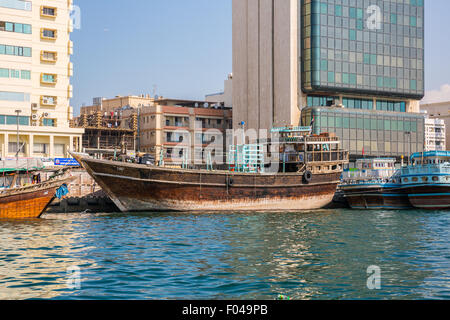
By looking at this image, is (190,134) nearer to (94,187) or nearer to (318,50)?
(318,50)

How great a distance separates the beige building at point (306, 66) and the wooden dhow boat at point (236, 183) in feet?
71.3

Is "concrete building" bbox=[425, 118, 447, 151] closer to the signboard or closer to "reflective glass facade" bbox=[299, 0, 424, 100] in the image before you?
"reflective glass facade" bbox=[299, 0, 424, 100]

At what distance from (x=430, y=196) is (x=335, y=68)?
27.7 meters

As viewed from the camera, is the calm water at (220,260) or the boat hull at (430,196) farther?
the boat hull at (430,196)

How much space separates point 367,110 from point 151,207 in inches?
1634

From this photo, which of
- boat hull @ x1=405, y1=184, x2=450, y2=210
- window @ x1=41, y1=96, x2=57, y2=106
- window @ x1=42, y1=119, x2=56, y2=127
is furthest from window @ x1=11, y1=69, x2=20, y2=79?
boat hull @ x1=405, y1=184, x2=450, y2=210

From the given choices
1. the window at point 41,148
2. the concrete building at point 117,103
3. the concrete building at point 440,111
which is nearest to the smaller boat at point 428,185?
the window at point 41,148

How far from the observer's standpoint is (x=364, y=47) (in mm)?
71812

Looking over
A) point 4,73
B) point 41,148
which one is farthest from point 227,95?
point 4,73

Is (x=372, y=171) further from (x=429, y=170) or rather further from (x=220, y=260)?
(x=220, y=260)

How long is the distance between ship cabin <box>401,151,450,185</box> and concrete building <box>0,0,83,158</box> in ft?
107

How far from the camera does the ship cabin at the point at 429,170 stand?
4541 cm

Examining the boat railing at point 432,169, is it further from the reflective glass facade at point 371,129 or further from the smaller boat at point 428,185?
the reflective glass facade at point 371,129

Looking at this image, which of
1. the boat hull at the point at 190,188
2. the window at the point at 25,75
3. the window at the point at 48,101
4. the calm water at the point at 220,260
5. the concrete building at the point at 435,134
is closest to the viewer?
the calm water at the point at 220,260
